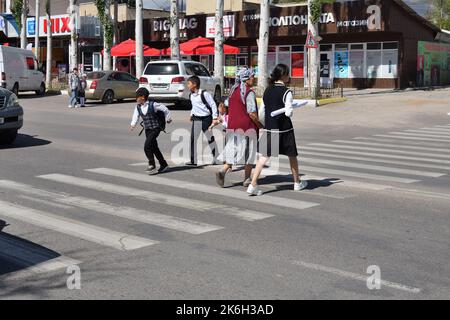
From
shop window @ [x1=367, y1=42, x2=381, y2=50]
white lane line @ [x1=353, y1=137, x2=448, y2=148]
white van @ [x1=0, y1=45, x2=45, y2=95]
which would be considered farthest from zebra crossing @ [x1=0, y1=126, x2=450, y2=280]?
shop window @ [x1=367, y1=42, x2=381, y2=50]

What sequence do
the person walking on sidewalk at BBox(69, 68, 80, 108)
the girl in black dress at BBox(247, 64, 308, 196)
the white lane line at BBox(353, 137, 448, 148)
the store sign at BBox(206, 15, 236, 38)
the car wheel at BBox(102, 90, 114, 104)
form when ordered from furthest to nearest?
the store sign at BBox(206, 15, 236, 38), the car wheel at BBox(102, 90, 114, 104), the person walking on sidewalk at BBox(69, 68, 80, 108), the white lane line at BBox(353, 137, 448, 148), the girl in black dress at BBox(247, 64, 308, 196)

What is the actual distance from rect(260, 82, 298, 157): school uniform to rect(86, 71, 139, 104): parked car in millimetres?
20594

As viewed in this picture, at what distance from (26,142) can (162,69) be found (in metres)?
11.7

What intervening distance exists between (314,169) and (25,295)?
7.33m

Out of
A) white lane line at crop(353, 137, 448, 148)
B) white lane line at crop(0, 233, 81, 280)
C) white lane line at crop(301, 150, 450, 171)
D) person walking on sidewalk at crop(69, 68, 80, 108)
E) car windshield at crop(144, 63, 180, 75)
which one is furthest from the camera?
person walking on sidewalk at crop(69, 68, 80, 108)

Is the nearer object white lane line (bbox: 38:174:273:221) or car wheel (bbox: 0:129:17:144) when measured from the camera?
→ white lane line (bbox: 38:174:273:221)

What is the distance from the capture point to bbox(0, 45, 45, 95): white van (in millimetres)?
31156

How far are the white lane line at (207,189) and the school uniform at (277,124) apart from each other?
675mm

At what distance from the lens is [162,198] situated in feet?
29.2

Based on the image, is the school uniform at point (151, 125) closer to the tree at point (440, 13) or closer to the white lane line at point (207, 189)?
the white lane line at point (207, 189)

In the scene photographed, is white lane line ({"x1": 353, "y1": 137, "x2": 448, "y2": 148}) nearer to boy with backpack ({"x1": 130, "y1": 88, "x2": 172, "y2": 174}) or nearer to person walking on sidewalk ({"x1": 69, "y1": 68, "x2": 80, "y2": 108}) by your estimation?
boy with backpack ({"x1": 130, "y1": 88, "x2": 172, "y2": 174})

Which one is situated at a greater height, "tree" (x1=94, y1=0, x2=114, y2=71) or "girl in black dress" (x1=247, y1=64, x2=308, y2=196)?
"tree" (x1=94, y1=0, x2=114, y2=71)

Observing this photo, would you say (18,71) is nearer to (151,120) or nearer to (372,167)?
(151,120)
